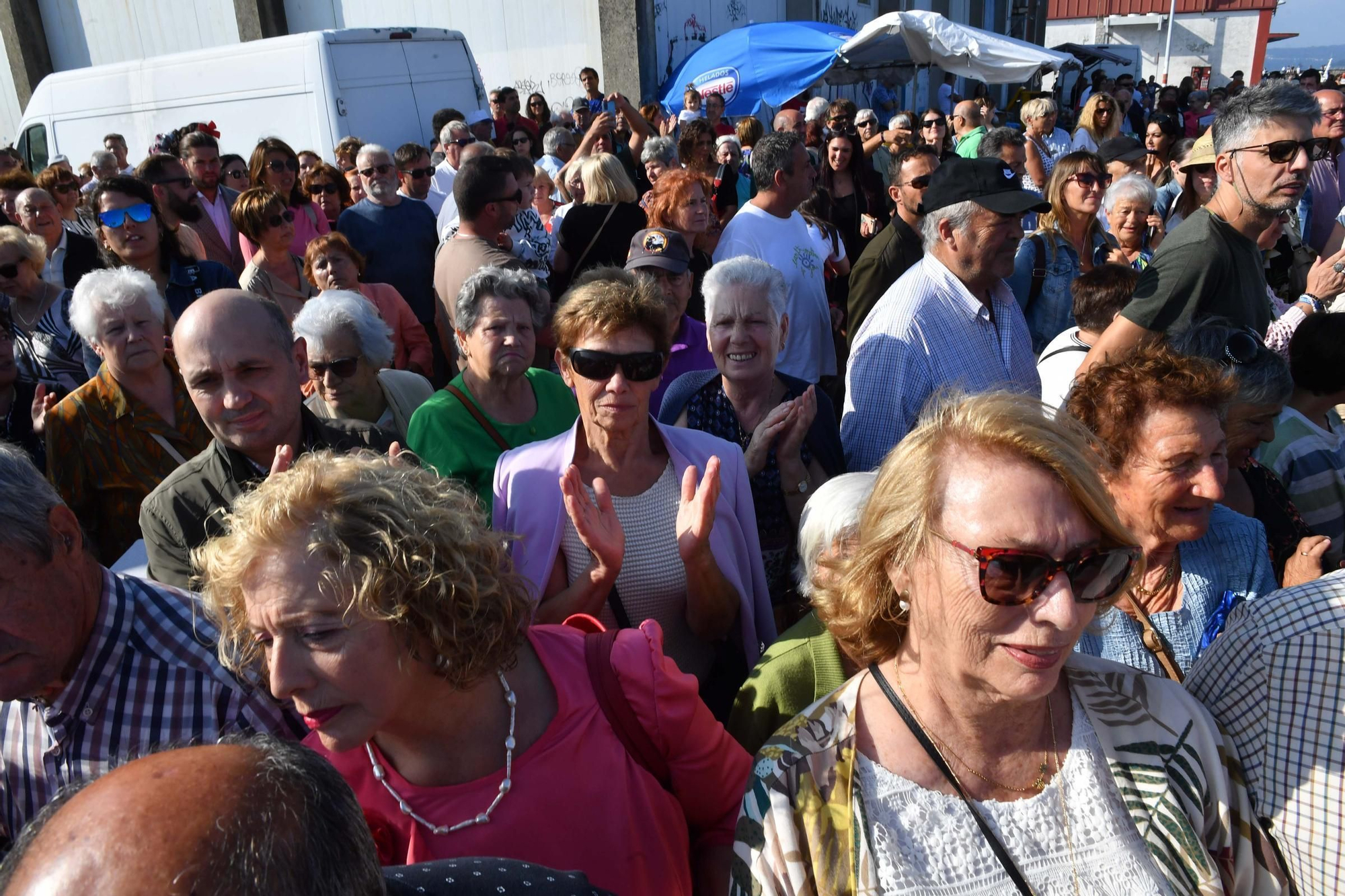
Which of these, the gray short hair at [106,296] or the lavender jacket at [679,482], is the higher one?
the gray short hair at [106,296]

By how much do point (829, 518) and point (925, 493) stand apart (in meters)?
0.59

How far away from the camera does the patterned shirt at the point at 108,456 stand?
2965 mm

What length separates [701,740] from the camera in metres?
1.80

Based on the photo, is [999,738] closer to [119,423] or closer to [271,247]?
[119,423]

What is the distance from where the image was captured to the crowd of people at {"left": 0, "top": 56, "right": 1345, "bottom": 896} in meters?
1.52

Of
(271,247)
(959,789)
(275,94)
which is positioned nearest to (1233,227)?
(959,789)

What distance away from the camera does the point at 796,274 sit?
4.56 metres

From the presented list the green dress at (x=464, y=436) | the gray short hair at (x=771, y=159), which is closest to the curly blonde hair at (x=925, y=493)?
the green dress at (x=464, y=436)

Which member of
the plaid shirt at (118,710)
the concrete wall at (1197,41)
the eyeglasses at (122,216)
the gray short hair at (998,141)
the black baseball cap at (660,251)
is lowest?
the concrete wall at (1197,41)

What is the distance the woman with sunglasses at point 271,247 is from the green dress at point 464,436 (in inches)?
83.6

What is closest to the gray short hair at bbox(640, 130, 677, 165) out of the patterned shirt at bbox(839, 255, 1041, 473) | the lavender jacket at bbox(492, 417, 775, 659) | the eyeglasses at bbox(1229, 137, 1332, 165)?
the patterned shirt at bbox(839, 255, 1041, 473)

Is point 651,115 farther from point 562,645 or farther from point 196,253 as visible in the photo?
point 562,645

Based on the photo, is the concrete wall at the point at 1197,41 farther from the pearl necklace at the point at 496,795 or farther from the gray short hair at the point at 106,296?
the pearl necklace at the point at 496,795

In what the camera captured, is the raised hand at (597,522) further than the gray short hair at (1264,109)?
No
